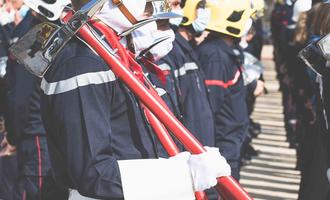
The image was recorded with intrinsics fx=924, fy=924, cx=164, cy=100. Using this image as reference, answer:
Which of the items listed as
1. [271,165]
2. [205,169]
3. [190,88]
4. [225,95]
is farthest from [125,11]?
[271,165]

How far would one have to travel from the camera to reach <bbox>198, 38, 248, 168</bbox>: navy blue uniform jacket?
642cm

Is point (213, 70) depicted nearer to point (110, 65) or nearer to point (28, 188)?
point (28, 188)

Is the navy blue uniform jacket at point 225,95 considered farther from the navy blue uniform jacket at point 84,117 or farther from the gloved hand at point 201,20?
the navy blue uniform jacket at point 84,117

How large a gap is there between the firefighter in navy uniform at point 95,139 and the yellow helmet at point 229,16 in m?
3.21

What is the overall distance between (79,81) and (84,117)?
132mm

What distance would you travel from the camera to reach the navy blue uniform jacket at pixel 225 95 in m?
6.42

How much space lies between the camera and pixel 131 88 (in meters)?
3.46

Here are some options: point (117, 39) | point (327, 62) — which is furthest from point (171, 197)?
point (327, 62)

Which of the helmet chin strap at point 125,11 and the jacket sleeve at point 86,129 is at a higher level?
the helmet chin strap at point 125,11

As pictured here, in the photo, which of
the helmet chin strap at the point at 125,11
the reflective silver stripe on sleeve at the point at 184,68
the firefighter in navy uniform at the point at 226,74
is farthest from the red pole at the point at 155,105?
the firefighter in navy uniform at the point at 226,74

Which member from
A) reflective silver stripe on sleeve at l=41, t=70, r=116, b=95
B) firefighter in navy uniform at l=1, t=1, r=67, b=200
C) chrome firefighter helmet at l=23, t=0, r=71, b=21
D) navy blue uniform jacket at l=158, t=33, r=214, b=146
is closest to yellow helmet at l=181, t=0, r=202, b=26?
navy blue uniform jacket at l=158, t=33, r=214, b=146

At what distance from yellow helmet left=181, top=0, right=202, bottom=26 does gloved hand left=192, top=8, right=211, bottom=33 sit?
0.10 feet

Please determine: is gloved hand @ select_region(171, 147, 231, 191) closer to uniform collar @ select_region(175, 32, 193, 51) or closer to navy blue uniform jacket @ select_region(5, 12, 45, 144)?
navy blue uniform jacket @ select_region(5, 12, 45, 144)

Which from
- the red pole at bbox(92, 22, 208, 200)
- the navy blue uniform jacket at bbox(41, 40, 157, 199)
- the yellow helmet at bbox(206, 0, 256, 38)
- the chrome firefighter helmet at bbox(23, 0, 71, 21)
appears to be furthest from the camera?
the yellow helmet at bbox(206, 0, 256, 38)
